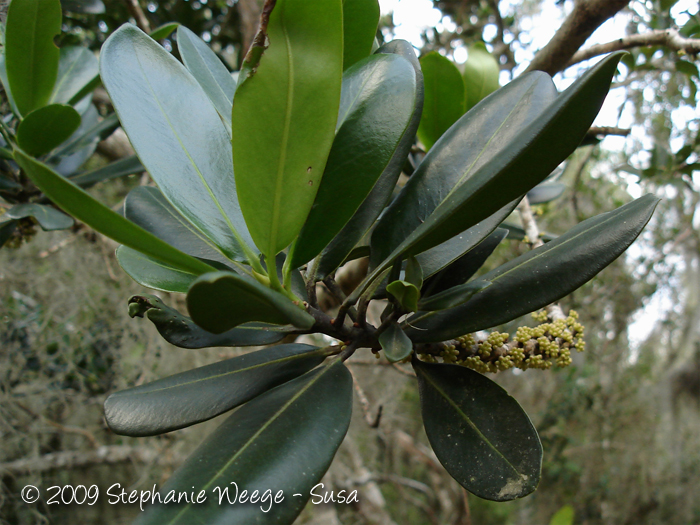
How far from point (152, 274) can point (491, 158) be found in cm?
41

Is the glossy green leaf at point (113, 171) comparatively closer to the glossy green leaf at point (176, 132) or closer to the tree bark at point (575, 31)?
the glossy green leaf at point (176, 132)

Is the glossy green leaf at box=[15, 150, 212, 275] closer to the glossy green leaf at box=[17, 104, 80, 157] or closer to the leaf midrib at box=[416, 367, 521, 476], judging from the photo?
the leaf midrib at box=[416, 367, 521, 476]

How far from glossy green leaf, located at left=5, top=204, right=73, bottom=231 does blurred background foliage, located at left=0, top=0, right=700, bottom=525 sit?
1.73 ft

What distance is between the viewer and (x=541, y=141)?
1.16 feet

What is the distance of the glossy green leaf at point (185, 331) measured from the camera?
1.63 feet

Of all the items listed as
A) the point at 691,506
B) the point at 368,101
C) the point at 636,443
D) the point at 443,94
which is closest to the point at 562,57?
the point at 443,94

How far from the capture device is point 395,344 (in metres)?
0.48

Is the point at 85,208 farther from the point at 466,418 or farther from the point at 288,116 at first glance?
the point at 466,418

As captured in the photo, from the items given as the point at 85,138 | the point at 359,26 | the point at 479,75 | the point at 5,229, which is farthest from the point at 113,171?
the point at 479,75

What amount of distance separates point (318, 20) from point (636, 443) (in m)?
4.35

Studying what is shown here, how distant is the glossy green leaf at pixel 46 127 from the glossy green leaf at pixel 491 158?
687 millimetres

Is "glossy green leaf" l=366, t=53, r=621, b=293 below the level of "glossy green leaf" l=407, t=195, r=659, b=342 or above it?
above

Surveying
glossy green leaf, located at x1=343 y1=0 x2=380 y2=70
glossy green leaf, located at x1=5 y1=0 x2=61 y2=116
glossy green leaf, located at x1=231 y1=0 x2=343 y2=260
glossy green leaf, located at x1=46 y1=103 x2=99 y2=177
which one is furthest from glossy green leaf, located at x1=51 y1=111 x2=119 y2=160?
glossy green leaf, located at x1=231 y1=0 x2=343 y2=260

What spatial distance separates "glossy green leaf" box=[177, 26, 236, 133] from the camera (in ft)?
2.17
